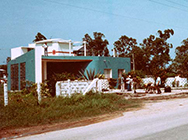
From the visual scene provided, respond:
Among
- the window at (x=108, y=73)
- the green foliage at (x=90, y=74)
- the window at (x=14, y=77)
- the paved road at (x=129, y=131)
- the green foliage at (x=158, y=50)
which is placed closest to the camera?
the paved road at (x=129, y=131)

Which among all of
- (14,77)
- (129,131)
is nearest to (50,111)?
(129,131)

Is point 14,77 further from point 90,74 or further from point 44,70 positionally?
point 90,74

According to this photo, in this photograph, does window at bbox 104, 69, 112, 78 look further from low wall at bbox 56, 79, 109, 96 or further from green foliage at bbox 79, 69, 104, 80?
low wall at bbox 56, 79, 109, 96

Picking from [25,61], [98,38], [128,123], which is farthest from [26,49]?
[98,38]

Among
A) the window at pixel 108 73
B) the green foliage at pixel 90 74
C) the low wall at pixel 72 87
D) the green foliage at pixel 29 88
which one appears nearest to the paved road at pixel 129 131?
the low wall at pixel 72 87

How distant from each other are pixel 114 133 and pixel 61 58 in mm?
16358

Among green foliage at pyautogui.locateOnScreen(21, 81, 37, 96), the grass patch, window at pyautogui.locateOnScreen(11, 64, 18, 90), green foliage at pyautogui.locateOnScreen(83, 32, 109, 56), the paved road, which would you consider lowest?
the paved road

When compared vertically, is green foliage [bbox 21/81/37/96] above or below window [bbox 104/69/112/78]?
below

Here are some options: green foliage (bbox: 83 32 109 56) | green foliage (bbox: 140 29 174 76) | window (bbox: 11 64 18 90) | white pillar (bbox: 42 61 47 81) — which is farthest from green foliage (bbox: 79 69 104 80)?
green foliage (bbox: 83 32 109 56)

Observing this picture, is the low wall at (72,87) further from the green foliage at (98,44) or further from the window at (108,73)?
the green foliage at (98,44)

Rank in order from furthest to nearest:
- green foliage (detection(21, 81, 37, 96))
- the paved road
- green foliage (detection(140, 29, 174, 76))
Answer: green foliage (detection(140, 29, 174, 76)), green foliage (detection(21, 81, 37, 96)), the paved road

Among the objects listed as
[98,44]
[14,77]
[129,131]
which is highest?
[98,44]

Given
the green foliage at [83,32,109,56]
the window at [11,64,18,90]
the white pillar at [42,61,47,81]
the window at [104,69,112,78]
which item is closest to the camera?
the white pillar at [42,61,47,81]

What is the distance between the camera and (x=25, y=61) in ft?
76.6
